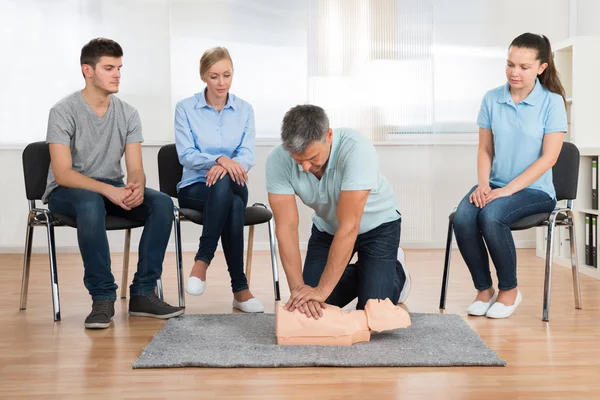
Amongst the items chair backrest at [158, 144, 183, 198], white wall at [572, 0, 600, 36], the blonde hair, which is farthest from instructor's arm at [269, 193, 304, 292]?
white wall at [572, 0, 600, 36]

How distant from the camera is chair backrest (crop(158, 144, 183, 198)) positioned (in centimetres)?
361

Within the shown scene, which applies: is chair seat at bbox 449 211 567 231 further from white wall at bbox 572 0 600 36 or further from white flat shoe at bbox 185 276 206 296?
white wall at bbox 572 0 600 36

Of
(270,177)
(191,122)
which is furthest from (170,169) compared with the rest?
(270,177)

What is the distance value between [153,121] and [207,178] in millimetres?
2281

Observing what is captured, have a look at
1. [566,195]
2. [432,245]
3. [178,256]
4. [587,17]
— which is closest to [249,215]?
[178,256]

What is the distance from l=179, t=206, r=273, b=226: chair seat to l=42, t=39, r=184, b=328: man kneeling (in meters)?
0.11

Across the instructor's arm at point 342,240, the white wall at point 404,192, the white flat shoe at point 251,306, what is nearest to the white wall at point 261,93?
the white wall at point 404,192

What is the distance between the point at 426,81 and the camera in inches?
217

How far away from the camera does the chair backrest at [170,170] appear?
3.61 metres

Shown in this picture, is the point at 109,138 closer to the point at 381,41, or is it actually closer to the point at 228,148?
the point at 228,148

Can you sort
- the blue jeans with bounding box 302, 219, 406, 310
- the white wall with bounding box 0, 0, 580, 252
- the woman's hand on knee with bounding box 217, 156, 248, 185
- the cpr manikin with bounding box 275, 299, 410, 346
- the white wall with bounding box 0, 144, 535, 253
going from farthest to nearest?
1. the white wall with bounding box 0, 144, 535, 253
2. the white wall with bounding box 0, 0, 580, 252
3. the woman's hand on knee with bounding box 217, 156, 248, 185
4. the blue jeans with bounding box 302, 219, 406, 310
5. the cpr manikin with bounding box 275, 299, 410, 346

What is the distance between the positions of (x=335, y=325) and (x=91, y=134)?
54.5 inches

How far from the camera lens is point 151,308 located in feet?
10.3

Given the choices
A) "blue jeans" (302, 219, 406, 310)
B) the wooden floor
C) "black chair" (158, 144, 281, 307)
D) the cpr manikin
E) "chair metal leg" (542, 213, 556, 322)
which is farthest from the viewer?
"black chair" (158, 144, 281, 307)
